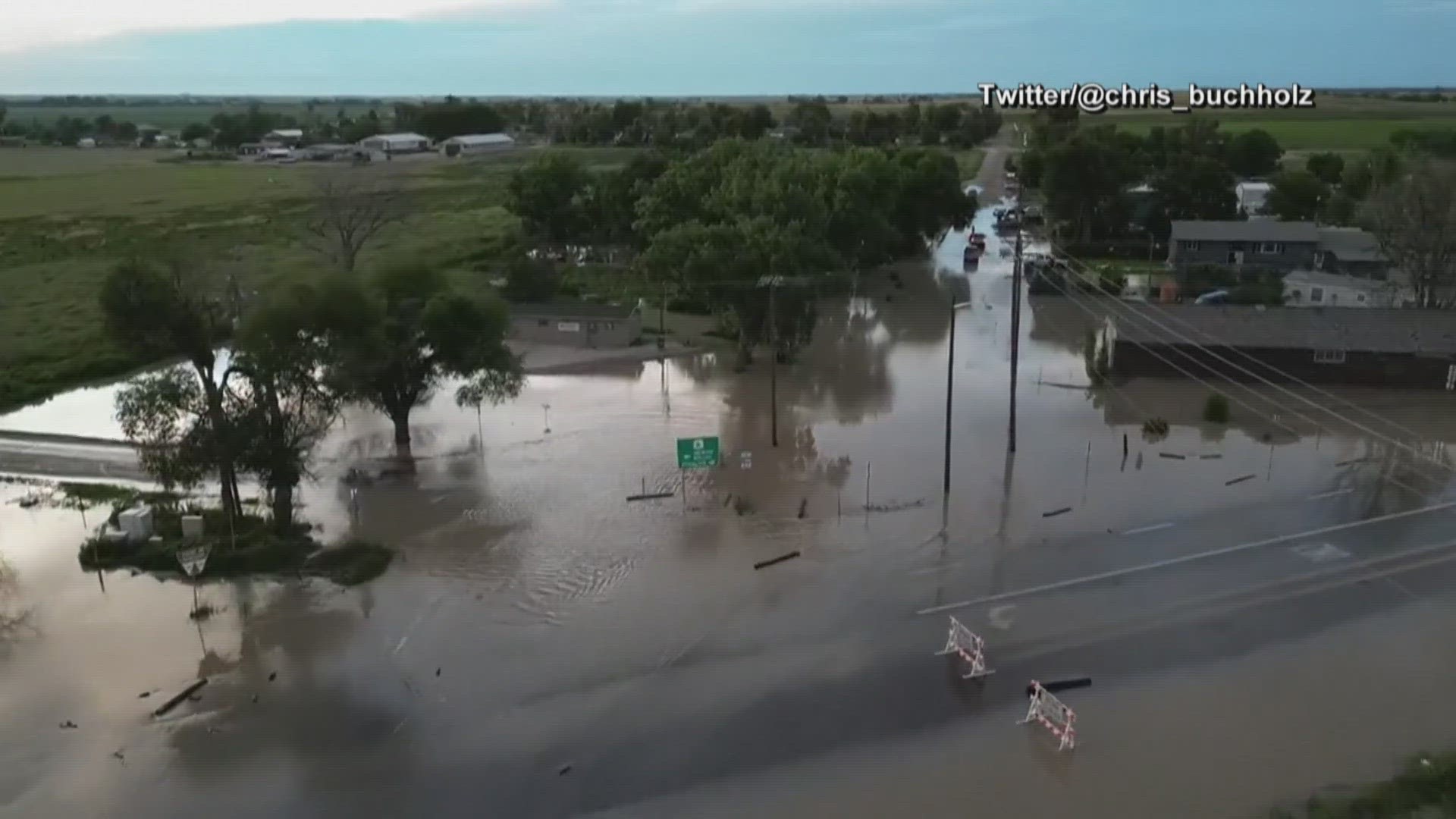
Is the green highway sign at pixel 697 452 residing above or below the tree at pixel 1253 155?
below

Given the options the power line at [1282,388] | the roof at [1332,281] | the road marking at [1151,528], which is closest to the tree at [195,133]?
the roof at [1332,281]

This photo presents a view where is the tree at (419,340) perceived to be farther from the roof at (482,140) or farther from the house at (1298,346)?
the roof at (482,140)

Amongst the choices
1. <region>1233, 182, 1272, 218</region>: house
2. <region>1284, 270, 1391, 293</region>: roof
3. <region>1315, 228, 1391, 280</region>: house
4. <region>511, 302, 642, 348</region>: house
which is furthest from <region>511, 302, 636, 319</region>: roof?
<region>1233, 182, 1272, 218</region>: house

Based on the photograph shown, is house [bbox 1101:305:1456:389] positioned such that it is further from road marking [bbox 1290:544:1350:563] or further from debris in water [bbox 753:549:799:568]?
debris in water [bbox 753:549:799:568]

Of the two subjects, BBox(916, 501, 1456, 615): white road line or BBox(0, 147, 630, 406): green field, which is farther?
BBox(0, 147, 630, 406): green field

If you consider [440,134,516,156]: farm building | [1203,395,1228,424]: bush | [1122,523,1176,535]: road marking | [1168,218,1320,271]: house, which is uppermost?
[440,134,516,156]: farm building
